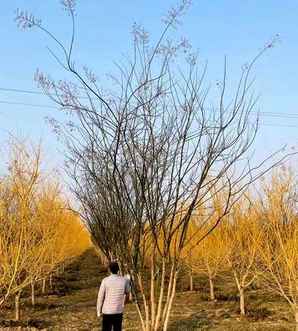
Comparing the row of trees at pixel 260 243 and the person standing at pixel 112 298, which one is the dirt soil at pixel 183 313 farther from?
the person standing at pixel 112 298

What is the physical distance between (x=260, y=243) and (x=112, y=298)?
5.26m

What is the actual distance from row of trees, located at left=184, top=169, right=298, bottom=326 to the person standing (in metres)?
0.94

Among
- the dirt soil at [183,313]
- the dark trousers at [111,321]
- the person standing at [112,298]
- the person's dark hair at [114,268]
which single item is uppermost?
the person's dark hair at [114,268]

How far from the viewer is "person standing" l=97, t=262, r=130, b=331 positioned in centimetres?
651

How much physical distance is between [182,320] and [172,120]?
6.86 m

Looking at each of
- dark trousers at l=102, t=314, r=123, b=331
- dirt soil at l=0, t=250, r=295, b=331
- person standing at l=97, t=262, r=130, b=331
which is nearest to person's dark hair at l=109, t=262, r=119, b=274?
person standing at l=97, t=262, r=130, b=331

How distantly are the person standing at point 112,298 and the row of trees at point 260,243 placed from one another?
94 centimetres

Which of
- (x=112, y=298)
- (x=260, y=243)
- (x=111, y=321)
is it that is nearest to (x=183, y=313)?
(x=260, y=243)

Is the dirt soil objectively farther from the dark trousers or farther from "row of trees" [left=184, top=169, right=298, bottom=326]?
the dark trousers

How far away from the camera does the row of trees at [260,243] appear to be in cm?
841

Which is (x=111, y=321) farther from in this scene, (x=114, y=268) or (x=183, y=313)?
(x=183, y=313)

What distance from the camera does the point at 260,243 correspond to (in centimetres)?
1091

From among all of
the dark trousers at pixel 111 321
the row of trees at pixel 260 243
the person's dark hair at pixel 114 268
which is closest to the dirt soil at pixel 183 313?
the row of trees at pixel 260 243

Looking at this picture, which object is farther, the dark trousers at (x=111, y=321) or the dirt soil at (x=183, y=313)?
the dirt soil at (x=183, y=313)
